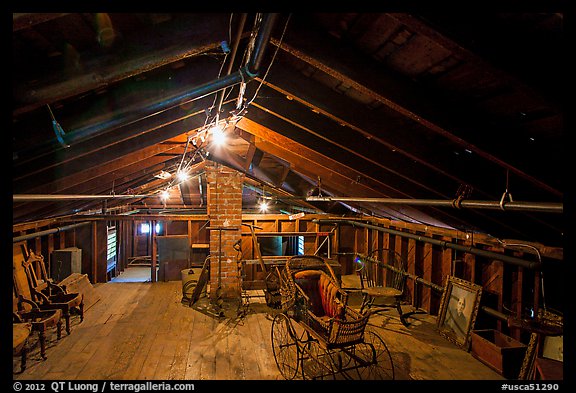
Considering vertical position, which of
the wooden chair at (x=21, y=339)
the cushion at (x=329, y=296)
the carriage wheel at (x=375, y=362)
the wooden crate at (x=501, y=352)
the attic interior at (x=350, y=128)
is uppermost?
the attic interior at (x=350, y=128)

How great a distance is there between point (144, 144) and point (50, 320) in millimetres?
3092

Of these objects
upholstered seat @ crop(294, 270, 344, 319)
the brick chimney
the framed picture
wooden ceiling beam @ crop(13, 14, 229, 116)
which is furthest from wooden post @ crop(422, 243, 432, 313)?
wooden ceiling beam @ crop(13, 14, 229, 116)

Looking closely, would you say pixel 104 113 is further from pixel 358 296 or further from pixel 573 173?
pixel 358 296

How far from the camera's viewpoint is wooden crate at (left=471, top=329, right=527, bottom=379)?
428 cm

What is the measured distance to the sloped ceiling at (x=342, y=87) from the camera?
1894 millimetres

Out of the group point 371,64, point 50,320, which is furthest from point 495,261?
point 50,320

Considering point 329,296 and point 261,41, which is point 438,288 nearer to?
point 329,296

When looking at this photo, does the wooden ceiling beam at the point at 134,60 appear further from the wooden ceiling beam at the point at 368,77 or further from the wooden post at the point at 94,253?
the wooden post at the point at 94,253

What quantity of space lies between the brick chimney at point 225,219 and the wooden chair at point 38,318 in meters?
2.85

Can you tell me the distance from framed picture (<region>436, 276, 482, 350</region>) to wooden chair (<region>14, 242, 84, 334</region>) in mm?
6286

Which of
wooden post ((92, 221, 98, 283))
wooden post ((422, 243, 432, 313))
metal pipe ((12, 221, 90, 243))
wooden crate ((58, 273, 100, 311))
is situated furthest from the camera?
wooden post ((92, 221, 98, 283))

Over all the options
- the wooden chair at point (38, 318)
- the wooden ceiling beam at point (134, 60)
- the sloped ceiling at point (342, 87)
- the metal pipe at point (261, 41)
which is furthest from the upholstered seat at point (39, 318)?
the metal pipe at point (261, 41)

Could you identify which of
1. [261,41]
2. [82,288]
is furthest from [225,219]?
[261,41]

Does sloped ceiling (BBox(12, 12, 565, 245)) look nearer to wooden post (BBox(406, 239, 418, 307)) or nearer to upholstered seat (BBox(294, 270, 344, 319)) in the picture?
upholstered seat (BBox(294, 270, 344, 319))
